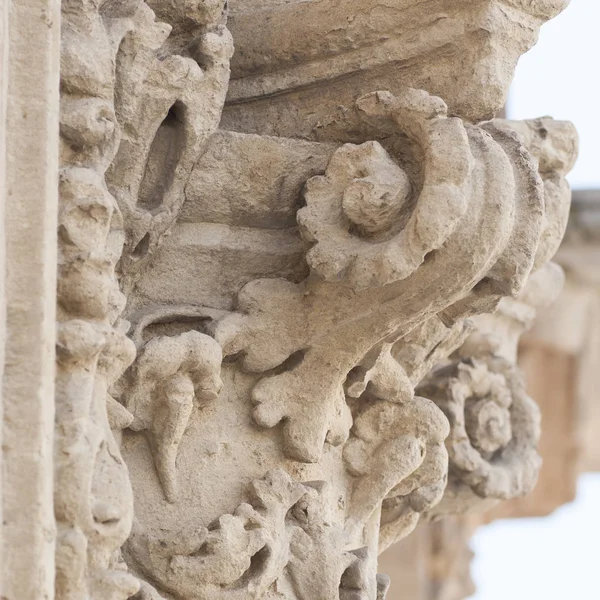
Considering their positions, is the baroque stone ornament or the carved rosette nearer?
the carved rosette

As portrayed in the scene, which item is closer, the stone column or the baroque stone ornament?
the stone column

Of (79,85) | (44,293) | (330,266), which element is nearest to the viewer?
(44,293)

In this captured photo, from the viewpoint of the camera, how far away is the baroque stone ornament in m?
1.62

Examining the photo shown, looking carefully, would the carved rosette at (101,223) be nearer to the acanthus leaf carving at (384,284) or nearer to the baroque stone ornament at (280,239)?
the baroque stone ornament at (280,239)

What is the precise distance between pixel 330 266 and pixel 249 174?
0.17m

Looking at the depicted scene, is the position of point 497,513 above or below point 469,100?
above

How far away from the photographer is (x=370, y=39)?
173 centimetres

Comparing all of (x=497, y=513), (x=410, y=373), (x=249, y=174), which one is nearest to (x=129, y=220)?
(x=249, y=174)

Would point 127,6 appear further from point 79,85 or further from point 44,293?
point 44,293

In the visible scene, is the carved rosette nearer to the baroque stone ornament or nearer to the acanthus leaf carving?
the baroque stone ornament

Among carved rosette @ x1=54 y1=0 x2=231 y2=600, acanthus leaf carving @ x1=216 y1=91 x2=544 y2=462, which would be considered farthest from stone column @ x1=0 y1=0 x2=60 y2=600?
acanthus leaf carving @ x1=216 y1=91 x2=544 y2=462

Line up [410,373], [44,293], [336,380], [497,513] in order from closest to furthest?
1. [44,293]
2. [336,380]
3. [410,373]
4. [497,513]

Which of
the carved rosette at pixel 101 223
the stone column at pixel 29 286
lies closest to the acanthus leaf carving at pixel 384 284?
the carved rosette at pixel 101 223

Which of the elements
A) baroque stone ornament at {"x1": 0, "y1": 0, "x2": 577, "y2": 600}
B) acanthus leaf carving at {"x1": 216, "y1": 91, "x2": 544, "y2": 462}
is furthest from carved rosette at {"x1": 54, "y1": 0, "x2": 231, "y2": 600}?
acanthus leaf carving at {"x1": 216, "y1": 91, "x2": 544, "y2": 462}
